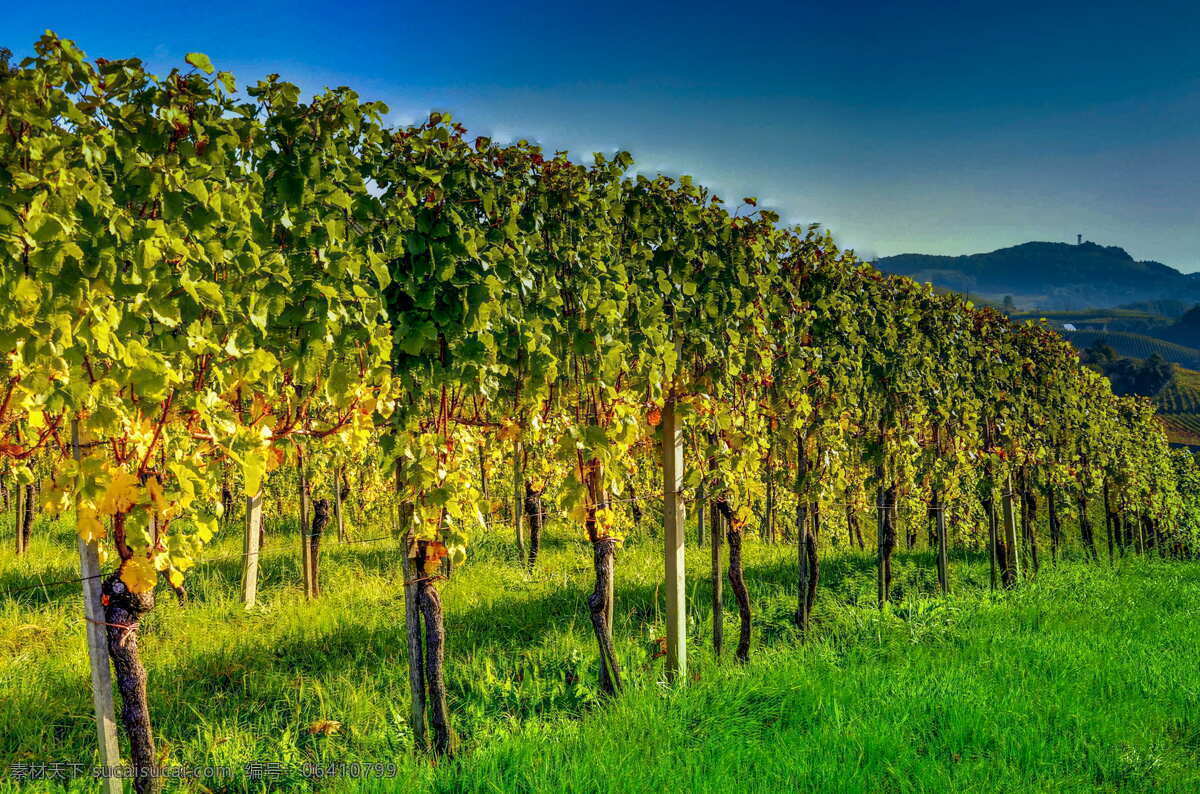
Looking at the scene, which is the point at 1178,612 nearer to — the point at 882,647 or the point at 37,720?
the point at 882,647

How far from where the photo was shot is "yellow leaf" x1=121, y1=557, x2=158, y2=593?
324 centimetres

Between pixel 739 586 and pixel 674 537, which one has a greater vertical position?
pixel 674 537

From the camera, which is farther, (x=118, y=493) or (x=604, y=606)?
(x=604, y=606)

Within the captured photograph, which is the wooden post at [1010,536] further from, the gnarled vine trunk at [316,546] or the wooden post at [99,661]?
the wooden post at [99,661]

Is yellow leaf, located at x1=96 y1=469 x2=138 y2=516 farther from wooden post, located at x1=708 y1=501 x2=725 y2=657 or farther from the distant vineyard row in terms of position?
the distant vineyard row

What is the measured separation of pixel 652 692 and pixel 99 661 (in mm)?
3292

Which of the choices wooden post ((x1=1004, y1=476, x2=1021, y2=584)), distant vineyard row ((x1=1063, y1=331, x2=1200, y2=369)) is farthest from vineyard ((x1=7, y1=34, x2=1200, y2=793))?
distant vineyard row ((x1=1063, y1=331, x2=1200, y2=369))

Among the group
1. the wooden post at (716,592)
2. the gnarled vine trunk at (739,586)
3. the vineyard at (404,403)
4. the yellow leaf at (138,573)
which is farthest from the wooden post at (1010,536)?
the yellow leaf at (138,573)

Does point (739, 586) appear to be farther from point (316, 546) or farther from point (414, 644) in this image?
point (316, 546)

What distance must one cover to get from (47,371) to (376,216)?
64.6 inches

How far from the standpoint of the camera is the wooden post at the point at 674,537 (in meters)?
5.50

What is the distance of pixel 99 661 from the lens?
3559 mm

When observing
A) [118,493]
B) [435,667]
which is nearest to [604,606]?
[435,667]

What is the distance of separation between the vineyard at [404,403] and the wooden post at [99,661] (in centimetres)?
2
